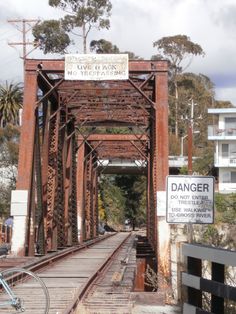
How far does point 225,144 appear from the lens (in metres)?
66.8

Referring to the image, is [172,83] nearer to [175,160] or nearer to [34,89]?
[175,160]

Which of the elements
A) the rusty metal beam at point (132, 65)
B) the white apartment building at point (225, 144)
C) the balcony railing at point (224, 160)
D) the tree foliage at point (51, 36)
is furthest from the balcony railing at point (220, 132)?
the rusty metal beam at point (132, 65)

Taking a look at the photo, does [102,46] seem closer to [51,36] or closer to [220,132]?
[51,36]

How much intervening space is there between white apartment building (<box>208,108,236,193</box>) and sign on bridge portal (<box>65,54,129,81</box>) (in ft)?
148

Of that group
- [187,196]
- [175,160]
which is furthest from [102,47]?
[187,196]

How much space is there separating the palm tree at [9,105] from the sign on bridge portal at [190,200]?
5380 centimetres

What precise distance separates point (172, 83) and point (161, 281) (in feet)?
212

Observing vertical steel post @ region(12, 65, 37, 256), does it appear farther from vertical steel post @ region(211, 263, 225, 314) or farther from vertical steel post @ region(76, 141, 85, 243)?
vertical steel post @ region(76, 141, 85, 243)

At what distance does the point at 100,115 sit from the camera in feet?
97.2

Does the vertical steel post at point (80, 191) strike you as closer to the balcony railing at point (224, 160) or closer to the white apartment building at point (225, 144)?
the white apartment building at point (225, 144)

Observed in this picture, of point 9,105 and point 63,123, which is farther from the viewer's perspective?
point 9,105

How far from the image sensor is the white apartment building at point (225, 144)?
65062 millimetres

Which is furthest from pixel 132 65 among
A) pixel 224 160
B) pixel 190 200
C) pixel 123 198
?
pixel 123 198

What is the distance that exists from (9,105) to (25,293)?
174 feet
